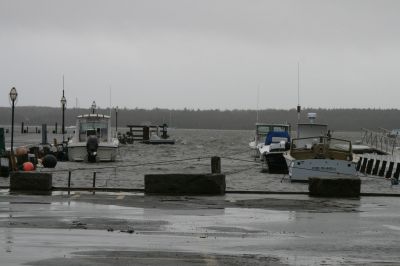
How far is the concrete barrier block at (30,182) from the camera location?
969 inches

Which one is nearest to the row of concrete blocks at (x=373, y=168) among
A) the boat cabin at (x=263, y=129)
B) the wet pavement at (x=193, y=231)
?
the boat cabin at (x=263, y=129)

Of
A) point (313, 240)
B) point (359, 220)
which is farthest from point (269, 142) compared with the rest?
point (313, 240)

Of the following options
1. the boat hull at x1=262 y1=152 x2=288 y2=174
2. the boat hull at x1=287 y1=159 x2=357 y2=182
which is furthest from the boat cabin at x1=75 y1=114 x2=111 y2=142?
the boat hull at x1=287 y1=159 x2=357 y2=182

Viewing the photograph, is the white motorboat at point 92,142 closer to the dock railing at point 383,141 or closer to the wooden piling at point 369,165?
the wooden piling at point 369,165

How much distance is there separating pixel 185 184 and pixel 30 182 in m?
4.67

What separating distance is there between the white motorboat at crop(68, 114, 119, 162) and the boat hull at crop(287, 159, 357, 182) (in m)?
22.1

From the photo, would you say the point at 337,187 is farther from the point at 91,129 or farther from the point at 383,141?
the point at 383,141

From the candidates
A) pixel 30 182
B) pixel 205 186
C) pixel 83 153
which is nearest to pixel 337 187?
pixel 205 186

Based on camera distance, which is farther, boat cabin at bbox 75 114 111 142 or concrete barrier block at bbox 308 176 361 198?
boat cabin at bbox 75 114 111 142

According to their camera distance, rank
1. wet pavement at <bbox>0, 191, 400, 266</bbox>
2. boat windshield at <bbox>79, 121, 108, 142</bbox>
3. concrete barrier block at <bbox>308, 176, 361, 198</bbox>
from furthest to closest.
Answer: boat windshield at <bbox>79, 121, 108, 142</bbox>
concrete barrier block at <bbox>308, 176, 361, 198</bbox>
wet pavement at <bbox>0, 191, 400, 266</bbox>

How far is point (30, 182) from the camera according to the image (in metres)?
24.7

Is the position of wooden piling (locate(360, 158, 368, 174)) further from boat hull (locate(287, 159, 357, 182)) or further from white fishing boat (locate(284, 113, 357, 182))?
boat hull (locate(287, 159, 357, 182))

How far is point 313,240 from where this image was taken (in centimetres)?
1386

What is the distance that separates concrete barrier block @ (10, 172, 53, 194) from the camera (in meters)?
24.6
